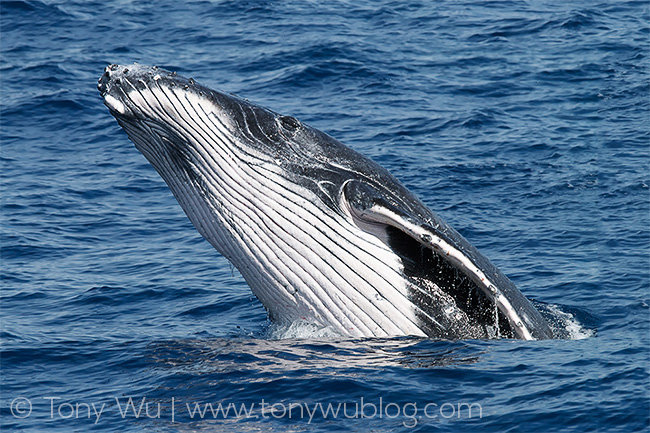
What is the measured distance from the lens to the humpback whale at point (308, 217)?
1082 cm

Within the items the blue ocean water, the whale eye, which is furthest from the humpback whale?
the blue ocean water

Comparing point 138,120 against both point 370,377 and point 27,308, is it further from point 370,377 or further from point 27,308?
point 27,308

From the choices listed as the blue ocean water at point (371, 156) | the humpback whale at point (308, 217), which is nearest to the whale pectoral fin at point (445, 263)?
the humpback whale at point (308, 217)

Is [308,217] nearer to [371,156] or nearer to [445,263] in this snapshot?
[445,263]

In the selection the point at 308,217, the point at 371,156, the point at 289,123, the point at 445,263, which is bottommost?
the point at 371,156

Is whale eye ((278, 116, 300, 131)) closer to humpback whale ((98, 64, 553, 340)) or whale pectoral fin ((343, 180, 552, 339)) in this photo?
humpback whale ((98, 64, 553, 340))

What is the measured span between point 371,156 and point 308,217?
12.5 m

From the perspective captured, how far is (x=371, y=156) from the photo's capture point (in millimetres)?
23281

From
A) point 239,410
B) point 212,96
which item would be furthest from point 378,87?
point 239,410

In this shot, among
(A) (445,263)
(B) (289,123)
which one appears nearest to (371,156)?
(B) (289,123)

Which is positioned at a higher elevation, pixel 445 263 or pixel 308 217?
pixel 308 217

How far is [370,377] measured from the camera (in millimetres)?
10445

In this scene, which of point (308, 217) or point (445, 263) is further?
point (445, 263)

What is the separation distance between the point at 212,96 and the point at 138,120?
0.92 metres
